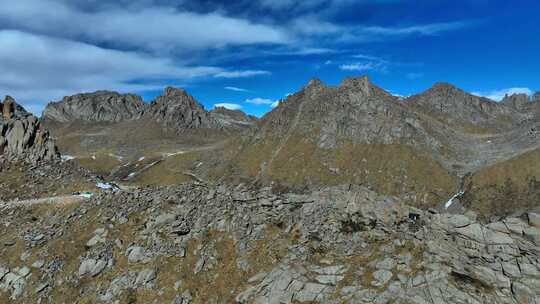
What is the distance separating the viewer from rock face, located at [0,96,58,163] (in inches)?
2381

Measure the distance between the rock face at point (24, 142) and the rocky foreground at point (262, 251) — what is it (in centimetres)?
2594

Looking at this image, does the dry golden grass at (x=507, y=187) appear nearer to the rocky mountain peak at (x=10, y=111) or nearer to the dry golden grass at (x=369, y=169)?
the dry golden grass at (x=369, y=169)

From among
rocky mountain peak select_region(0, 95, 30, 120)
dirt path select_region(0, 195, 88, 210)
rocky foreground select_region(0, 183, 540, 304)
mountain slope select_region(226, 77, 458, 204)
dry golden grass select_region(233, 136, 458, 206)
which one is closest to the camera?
rocky foreground select_region(0, 183, 540, 304)

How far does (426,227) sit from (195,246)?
19.3 m

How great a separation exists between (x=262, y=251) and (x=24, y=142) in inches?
2087

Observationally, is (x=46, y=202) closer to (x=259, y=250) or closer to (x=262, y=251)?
(x=259, y=250)

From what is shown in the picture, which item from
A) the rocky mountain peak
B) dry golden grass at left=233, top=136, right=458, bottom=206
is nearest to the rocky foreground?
the rocky mountain peak

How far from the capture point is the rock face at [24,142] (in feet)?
198

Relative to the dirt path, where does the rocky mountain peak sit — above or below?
above

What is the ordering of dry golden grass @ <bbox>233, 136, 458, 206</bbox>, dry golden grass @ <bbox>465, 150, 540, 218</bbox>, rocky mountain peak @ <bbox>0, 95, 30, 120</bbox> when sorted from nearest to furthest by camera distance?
rocky mountain peak @ <bbox>0, 95, 30, 120</bbox> < dry golden grass @ <bbox>465, 150, 540, 218</bbox> < dry golden grass @ <bbox>233, 136, 458, 206</bbox>

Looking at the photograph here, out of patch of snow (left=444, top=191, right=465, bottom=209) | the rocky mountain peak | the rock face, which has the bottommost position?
patch of snow (left=444, top=191, right=465, bottom=209)

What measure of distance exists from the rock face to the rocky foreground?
2594cm

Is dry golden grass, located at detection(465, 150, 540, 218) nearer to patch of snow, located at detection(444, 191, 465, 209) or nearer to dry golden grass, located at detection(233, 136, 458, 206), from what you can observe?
patch of snow, located at detection(444, 191, 465, 209)

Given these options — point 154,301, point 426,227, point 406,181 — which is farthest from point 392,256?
point 406,181
